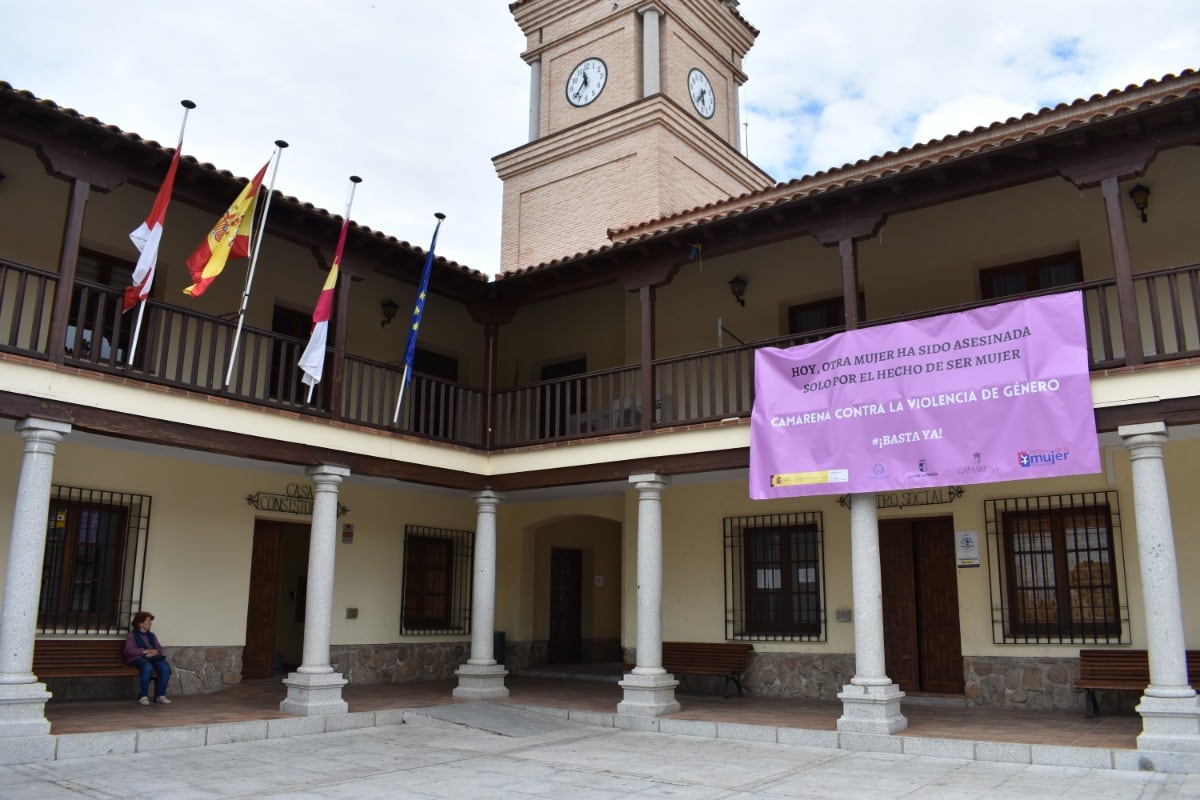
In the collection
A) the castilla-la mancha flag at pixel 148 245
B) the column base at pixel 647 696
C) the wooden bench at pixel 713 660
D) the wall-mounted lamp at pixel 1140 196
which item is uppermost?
the wall-mounted lamp at pixel 1140 196

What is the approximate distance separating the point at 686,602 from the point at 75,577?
26.1 feet

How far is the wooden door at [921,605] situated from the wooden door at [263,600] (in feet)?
28.0

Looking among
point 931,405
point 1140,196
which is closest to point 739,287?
point 931,405

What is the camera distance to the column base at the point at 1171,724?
7891 mm

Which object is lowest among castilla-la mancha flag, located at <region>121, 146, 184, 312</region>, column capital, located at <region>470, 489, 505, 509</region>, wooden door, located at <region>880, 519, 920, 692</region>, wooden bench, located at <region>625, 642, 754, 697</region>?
wooden bench, located at <region>625, 642, 754, 697</region>

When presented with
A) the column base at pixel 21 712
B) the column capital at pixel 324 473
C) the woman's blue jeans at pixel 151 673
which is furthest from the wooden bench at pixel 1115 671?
the woman's blue jeans at pixel 151 673

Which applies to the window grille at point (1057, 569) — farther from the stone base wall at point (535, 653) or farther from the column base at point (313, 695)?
the stone base wall at point (535, 653)

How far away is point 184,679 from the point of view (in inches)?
477

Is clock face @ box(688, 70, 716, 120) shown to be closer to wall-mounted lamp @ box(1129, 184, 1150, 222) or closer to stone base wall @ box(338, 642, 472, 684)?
wall-mounted lamp @ box(1129, 184, 1150, 222)

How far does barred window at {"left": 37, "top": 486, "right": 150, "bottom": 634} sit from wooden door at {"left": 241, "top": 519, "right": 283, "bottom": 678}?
1.97 metres

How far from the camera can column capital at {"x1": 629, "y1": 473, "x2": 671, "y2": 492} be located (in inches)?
461

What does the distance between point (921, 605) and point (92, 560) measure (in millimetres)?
10305

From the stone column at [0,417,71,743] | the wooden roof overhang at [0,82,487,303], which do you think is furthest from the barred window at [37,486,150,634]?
the wooden roof overhang at [0,82,487,303]

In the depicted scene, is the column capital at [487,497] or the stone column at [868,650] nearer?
the stone column at [868,650]
